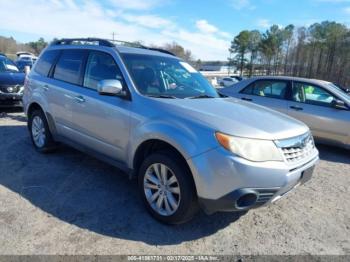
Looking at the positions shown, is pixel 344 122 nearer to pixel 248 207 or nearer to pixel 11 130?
pixel 248 207

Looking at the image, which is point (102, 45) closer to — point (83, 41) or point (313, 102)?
point (83, 41)

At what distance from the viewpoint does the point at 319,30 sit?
58719 millimetres

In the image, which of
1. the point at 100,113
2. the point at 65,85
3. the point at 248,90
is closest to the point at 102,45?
the point at 65,85

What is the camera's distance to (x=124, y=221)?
3.27 meters

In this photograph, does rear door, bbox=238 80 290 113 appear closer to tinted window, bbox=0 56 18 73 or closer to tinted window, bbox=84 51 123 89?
tinted window, bbox=84 51 123 89

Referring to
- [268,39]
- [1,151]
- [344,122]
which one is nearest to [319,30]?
[268,39]

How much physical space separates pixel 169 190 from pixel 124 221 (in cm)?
61

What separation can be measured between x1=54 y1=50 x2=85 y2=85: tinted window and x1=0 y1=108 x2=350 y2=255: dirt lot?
53.9 inches

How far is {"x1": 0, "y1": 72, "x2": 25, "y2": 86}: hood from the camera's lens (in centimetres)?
864

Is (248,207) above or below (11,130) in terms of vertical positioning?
above

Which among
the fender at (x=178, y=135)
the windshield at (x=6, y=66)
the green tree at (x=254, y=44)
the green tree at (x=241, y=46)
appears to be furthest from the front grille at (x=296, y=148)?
the green tree at (x=241, y=46)

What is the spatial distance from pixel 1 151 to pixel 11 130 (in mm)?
1650

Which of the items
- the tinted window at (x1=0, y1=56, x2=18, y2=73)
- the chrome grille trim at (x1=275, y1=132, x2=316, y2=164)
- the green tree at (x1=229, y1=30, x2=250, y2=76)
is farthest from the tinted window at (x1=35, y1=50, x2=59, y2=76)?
the green tree at (x1=229, y1=30, x2=250, y2=76)

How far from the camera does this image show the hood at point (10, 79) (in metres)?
8.64
